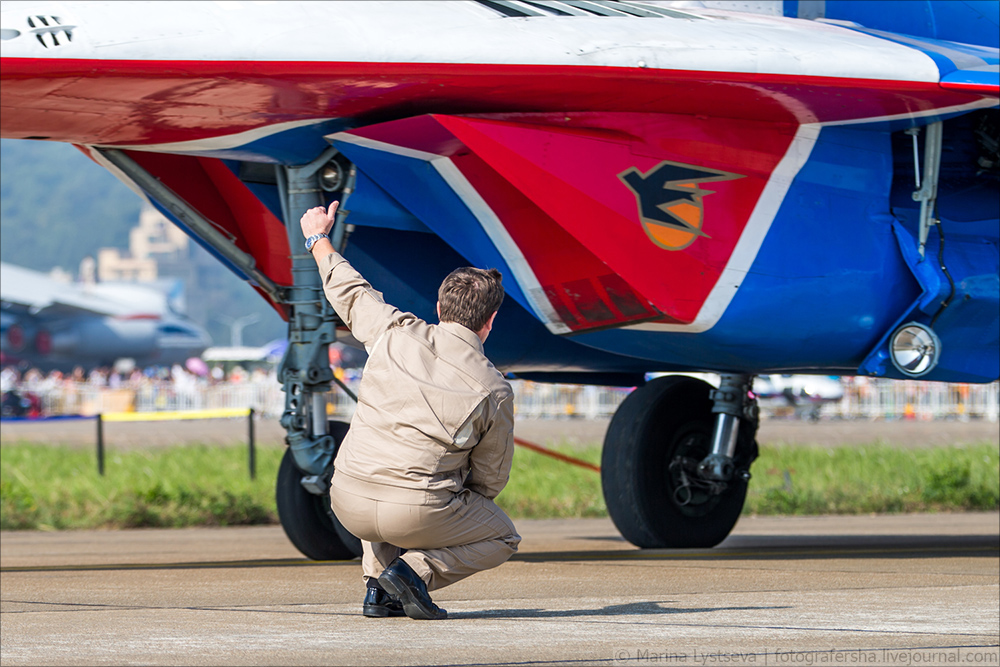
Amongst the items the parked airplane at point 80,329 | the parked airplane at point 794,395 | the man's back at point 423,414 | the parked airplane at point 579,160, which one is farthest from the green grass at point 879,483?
the parked airplane at point 80,329

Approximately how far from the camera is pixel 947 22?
8.24m

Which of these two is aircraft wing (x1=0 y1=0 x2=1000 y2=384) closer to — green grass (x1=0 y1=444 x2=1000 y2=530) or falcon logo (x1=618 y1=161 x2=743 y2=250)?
falcon logo (x1=618 y1=161 x2=743 y2=250)

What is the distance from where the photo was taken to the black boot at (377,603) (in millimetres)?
4520

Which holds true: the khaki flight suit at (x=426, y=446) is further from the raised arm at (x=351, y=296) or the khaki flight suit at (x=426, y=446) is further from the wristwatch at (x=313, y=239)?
the wristwatch at (x=313, y=239)

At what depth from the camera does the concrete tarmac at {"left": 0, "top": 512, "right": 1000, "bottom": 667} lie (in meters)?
4.00

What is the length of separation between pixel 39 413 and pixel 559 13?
39629 millimetres

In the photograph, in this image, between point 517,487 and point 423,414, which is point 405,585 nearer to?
Answer: point 423,414

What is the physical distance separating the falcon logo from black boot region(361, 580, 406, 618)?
295 cm

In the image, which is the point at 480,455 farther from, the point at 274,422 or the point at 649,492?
the point at 274,422

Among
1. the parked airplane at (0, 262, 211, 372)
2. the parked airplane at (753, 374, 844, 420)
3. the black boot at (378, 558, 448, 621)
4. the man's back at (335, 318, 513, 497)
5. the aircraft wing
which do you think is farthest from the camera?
the parked airplane at (0, 262, 211, 372)

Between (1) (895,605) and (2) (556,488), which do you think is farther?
(2) (556,488)

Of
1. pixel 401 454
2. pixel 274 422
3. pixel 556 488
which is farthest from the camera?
pixel 274 422

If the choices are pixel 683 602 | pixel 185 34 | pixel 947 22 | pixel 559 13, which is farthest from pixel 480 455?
pixel 947 22

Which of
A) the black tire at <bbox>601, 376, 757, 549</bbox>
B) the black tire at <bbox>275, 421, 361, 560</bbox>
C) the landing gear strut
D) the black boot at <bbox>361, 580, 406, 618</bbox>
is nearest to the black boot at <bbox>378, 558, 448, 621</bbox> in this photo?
the black boot at <bbox>361, 580, 406, 618</bbox>
